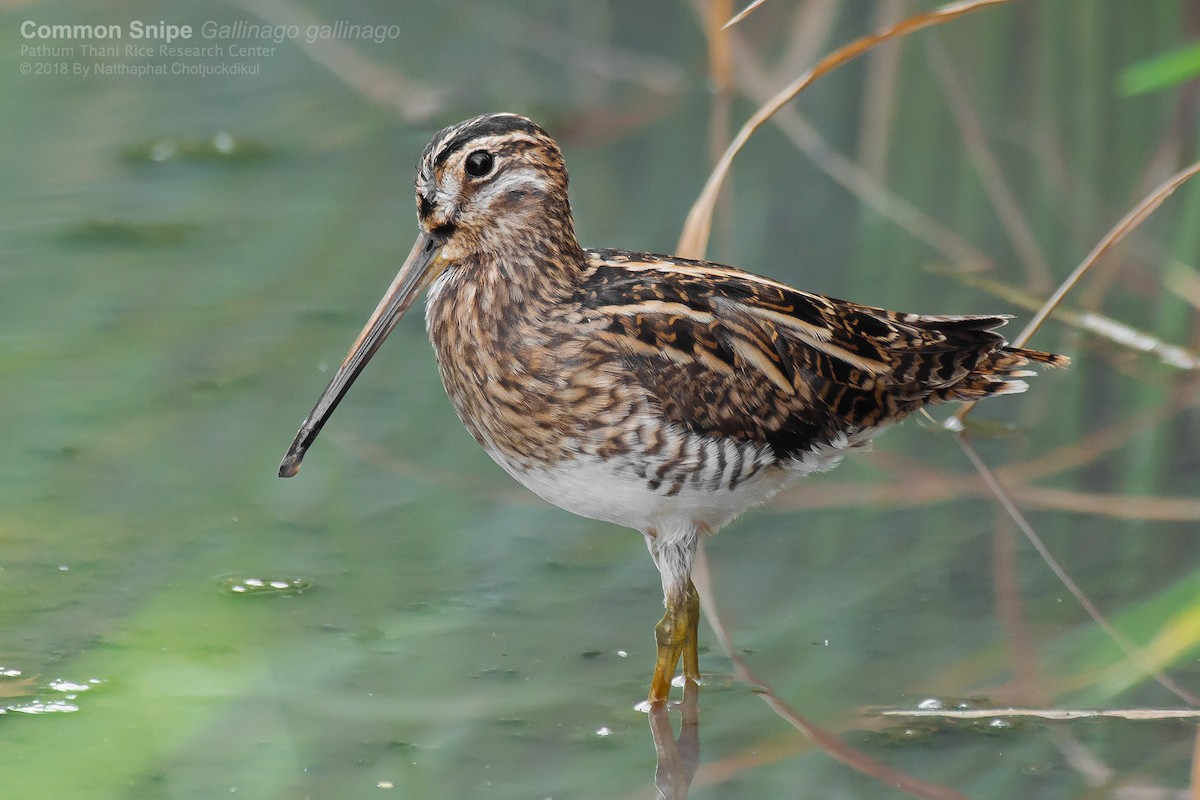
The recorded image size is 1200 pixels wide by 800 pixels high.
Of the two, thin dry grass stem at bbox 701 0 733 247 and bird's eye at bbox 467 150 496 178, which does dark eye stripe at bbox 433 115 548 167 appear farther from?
thin dry grass stem at bbox 701 0 733 247

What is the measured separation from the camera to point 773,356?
3725mm

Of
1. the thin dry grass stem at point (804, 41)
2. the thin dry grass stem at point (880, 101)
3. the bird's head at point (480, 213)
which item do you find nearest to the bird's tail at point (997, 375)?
the bird's head at point (480, 213)

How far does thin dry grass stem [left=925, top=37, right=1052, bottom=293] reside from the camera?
592cm

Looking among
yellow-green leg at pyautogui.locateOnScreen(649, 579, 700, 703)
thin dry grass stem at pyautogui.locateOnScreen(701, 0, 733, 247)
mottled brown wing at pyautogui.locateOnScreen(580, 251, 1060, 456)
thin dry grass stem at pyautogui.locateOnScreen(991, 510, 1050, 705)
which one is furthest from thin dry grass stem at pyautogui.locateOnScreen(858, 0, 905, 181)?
→ yellow-green leg at pyautogui.locateOnScreen(649, 579, 700, 703)

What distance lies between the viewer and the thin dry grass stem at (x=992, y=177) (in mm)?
5918

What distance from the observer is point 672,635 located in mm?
3756

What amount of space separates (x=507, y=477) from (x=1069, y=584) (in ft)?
5.22

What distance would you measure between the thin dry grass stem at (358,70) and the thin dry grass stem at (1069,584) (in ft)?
10.9

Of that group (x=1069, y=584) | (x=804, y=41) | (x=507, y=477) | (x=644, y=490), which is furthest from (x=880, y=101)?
(x=644, y=490)

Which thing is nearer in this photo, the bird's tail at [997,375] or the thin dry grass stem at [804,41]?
the bird's tail at [997,375]

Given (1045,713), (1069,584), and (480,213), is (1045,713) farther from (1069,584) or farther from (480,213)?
(480,213)

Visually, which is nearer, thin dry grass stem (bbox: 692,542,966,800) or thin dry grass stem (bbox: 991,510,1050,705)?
thin dry grass stem (bbox: 692,542,966,800)

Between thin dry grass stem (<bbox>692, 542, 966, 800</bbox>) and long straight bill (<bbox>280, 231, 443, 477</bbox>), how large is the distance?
1094 mm

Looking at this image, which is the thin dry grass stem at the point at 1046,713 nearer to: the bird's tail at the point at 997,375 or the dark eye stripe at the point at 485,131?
the bird's tail at the point at 997,375
